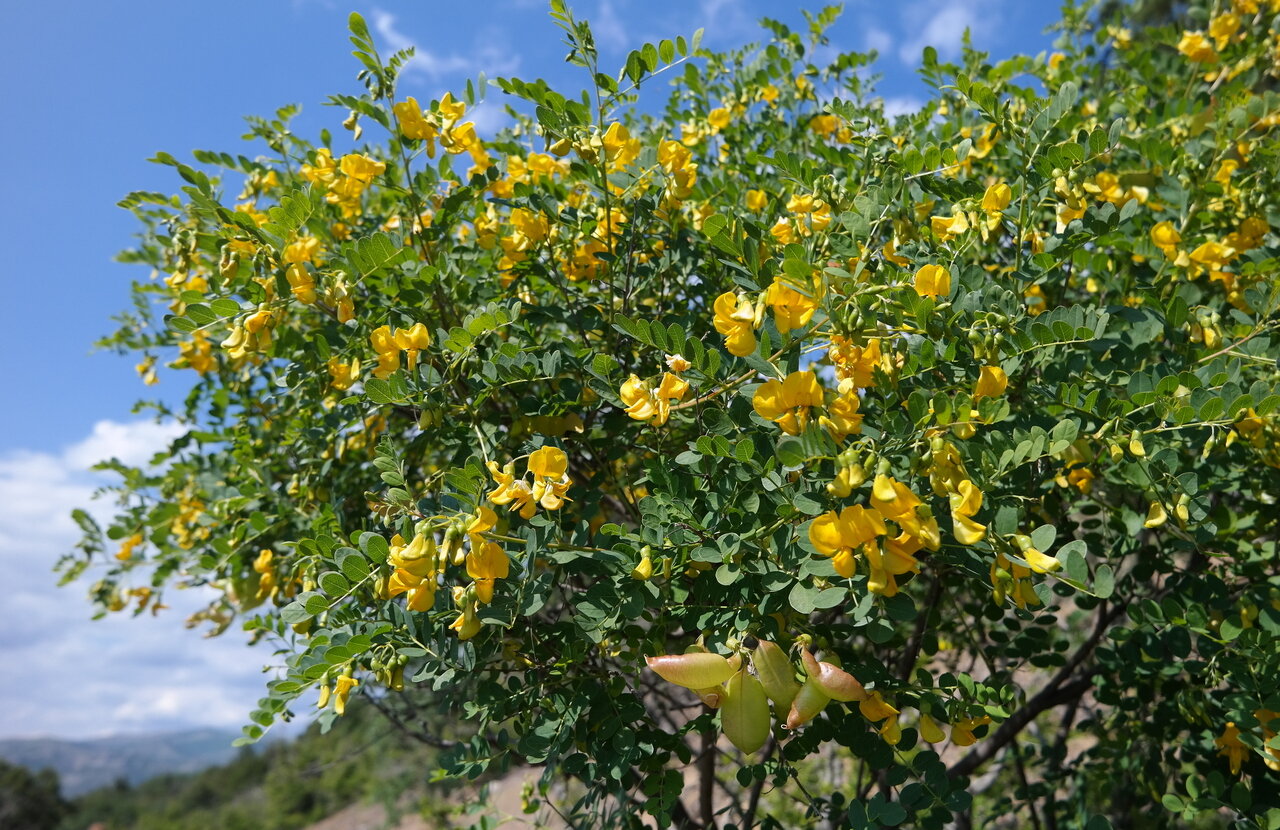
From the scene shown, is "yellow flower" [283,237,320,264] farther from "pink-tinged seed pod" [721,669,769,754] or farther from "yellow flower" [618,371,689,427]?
"pink-tinged seed pod" [721,669,769,754]

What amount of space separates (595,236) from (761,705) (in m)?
1.15

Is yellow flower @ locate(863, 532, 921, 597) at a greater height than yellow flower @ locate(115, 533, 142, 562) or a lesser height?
lesser

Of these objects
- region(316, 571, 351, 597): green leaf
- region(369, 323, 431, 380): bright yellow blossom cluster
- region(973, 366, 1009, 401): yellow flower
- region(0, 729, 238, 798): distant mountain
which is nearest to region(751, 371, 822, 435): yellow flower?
region(973, 366, 1009, 401): yellow flower

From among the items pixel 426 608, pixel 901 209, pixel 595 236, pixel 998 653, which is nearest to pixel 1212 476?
pixel 998 653

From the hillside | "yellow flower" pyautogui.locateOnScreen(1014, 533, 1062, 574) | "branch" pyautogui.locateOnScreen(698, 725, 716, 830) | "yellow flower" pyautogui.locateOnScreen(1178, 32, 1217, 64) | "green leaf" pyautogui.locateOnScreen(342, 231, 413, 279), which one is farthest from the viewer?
the hillside

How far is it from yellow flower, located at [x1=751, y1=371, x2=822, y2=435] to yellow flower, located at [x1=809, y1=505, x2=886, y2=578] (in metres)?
0.16

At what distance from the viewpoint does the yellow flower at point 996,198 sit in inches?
61.2

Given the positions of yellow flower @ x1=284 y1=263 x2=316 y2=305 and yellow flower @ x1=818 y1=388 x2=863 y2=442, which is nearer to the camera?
yellow flower @ x1=818 y1=388 x2=863 y2=442

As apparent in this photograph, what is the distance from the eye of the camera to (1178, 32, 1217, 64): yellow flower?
2.88 metres

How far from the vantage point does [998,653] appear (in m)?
2.15

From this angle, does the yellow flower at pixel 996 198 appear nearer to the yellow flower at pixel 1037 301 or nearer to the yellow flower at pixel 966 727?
the yellow flower at pixel 1037 301

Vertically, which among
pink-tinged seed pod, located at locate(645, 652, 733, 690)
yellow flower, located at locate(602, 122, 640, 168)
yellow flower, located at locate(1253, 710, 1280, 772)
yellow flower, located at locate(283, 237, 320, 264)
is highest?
yellow flower, located at locate(602, 122, 640, 168)

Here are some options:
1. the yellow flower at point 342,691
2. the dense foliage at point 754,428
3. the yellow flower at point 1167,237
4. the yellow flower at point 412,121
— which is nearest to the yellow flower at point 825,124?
the dense foliage at point 754,428

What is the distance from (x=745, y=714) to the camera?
1.29 metres
